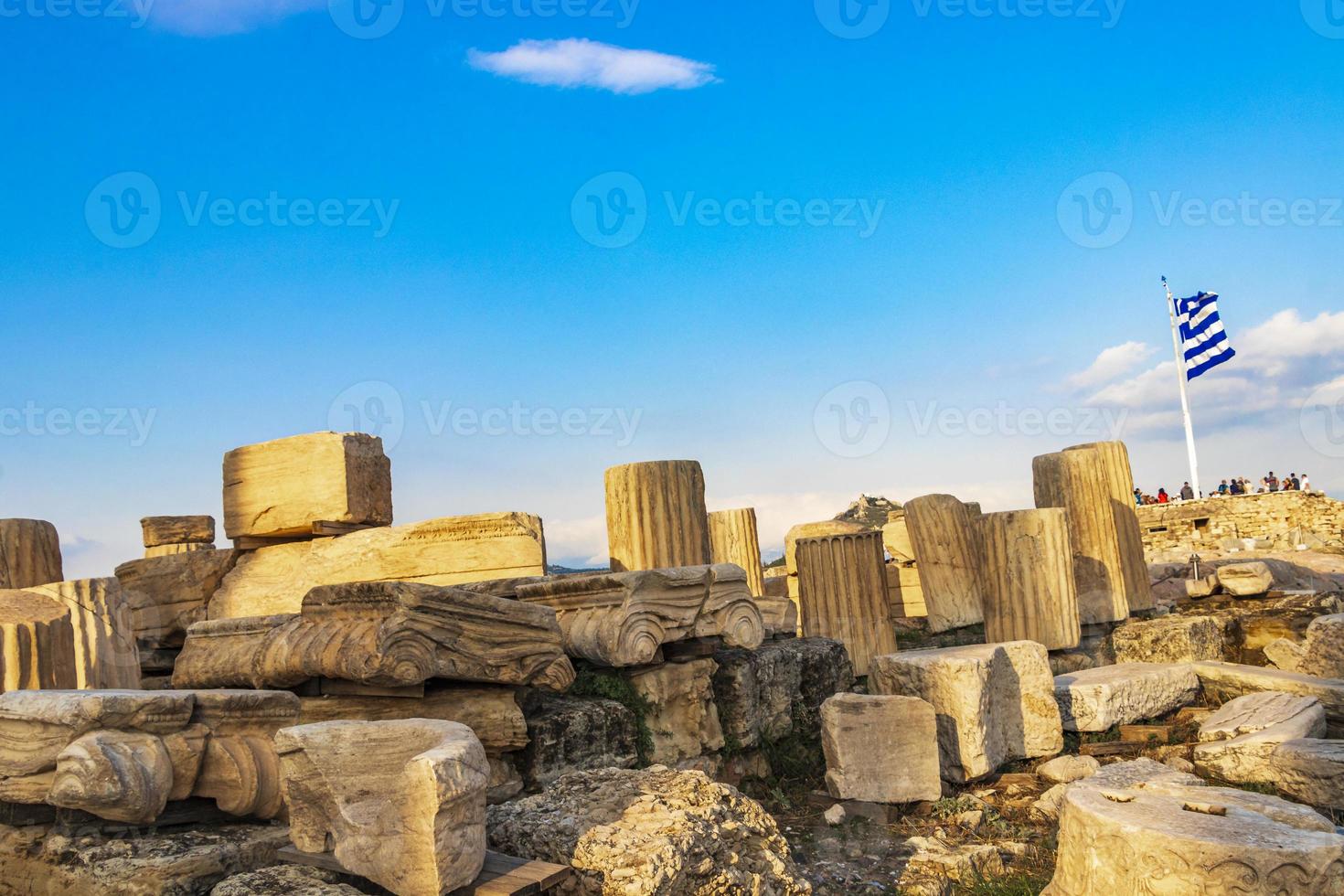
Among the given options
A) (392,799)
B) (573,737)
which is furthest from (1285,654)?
(392,799)

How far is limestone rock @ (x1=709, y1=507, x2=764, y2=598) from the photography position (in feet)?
47.0

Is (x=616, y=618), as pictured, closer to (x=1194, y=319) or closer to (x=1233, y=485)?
(x=1194, y=319)

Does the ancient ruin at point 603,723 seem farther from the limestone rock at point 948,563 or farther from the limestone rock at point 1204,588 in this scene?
the limestone rock at point 1204,588

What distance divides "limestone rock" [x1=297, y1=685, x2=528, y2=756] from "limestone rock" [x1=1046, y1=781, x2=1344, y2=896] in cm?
245

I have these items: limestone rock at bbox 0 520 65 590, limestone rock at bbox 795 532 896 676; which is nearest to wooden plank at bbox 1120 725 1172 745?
limestone rock at bbox 795 532 896 676

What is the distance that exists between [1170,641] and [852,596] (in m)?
3.11

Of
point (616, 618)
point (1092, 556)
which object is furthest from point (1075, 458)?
point (616, 618)

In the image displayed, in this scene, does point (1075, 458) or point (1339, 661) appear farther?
point (1075, 458)

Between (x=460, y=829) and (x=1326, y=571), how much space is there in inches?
784

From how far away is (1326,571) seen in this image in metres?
18.8

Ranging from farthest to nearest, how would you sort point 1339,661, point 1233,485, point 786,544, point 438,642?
point 1233,485 → point 786,544 → point 1339,661 → point 438,642

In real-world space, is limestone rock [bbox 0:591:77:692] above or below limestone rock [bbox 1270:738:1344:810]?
above

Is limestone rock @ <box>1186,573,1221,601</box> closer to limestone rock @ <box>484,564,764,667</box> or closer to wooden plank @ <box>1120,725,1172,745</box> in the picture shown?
wooden plank @ <box>1120,725,1172,745</box>

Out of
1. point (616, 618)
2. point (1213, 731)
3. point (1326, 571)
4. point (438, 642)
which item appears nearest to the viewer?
point (438, 642)
